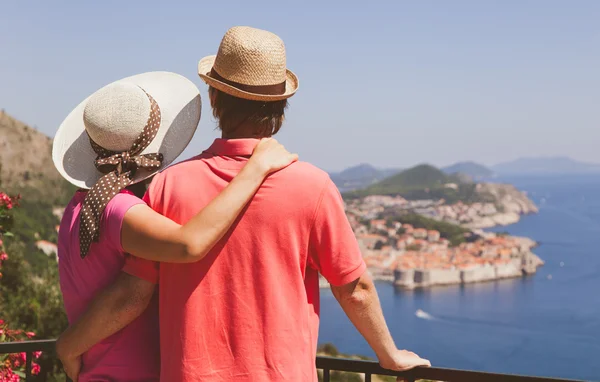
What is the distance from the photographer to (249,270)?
3.68 feet

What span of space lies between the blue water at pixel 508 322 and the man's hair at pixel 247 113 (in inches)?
2045

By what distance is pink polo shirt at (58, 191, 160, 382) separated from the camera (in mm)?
1217

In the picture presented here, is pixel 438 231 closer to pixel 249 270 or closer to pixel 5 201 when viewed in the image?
pixel 5 201

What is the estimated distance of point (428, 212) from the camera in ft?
381

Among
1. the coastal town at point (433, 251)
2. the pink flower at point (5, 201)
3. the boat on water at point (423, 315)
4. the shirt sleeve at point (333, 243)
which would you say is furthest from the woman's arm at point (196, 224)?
the coastal town at point (433, 251)

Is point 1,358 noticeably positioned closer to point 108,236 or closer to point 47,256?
point 108,236

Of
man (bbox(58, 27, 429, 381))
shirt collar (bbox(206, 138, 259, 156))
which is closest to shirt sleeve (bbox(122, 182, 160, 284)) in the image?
man (bbox(58, 27, 429, 381))

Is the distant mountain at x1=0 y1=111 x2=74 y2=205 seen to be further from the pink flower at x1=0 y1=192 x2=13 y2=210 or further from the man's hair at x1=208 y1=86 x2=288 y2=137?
the man's hair at x1=208 y1=86 x2=288 y2=137

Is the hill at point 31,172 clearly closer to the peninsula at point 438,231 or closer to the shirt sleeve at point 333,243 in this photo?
the peninsula at point 438,231

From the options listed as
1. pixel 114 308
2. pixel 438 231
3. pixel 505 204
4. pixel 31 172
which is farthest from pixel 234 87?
pixel 505 204

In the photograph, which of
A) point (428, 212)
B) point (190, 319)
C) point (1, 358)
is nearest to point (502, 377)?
point (190, 319)

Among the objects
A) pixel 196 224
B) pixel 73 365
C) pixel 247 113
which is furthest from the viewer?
pixel 73 365

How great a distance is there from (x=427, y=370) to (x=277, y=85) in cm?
73

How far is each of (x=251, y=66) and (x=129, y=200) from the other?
321mm
